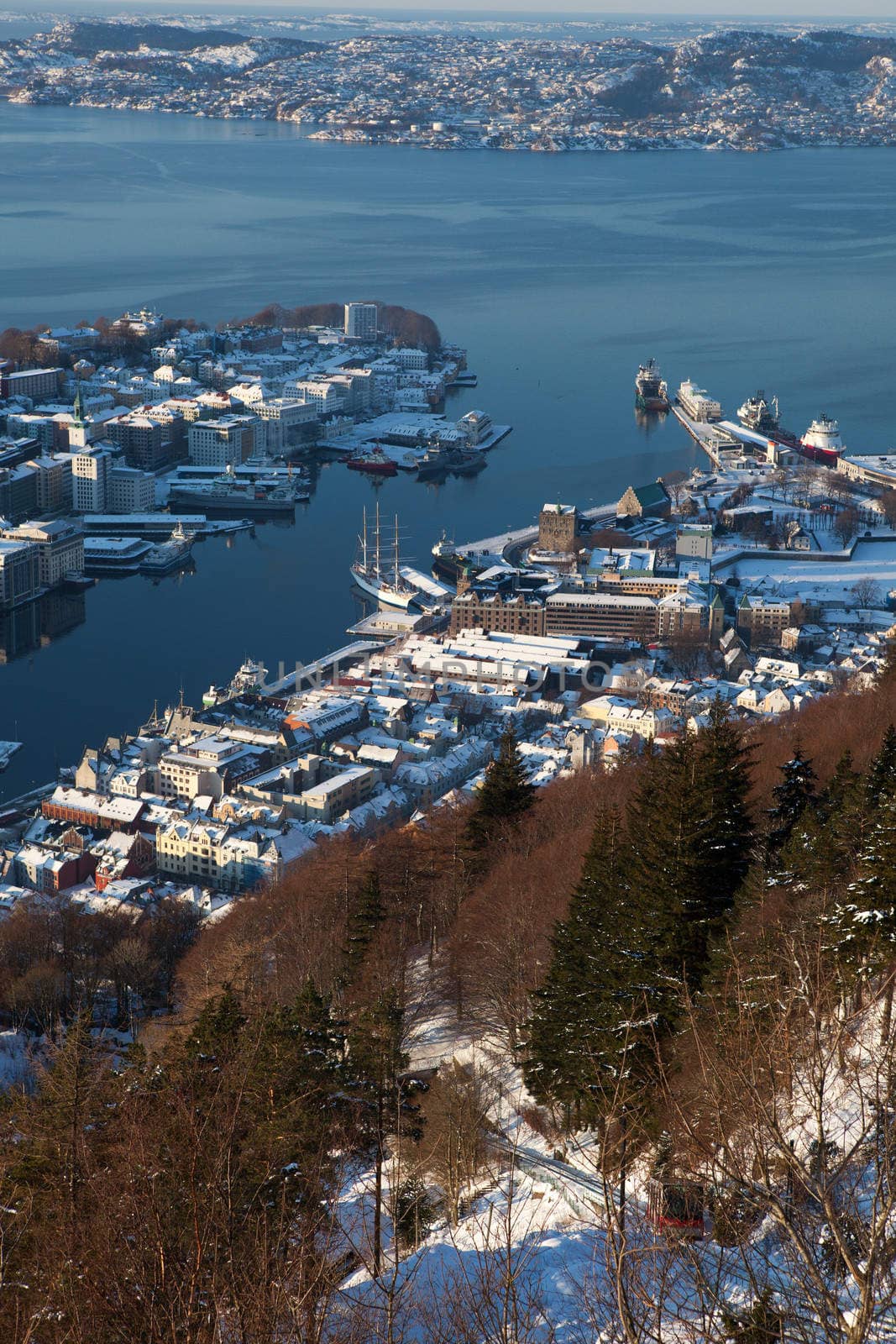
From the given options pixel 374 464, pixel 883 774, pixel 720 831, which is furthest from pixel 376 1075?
pixel 374 464

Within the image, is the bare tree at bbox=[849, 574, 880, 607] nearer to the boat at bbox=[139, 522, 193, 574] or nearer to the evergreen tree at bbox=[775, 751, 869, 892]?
the boat at bbox=[139, 522, 193, 574]

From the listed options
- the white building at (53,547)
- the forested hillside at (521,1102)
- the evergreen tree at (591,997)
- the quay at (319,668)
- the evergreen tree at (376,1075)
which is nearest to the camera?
the forested hillside at (521,1102)

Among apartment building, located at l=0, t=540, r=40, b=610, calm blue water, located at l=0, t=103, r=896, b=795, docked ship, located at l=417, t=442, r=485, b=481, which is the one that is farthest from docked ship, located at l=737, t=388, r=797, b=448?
apartment building, located at l=0, t=540, r=40, b=610

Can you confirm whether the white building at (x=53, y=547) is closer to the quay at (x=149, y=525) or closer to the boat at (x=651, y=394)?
the quay at (x=149, y=525)

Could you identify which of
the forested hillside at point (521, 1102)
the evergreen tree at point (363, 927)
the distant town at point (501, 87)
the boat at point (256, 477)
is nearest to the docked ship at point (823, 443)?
the boat at point (256, 477)

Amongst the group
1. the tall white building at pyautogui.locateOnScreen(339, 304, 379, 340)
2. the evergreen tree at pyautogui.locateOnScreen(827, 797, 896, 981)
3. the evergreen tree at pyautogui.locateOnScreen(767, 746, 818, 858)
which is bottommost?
the tall white building at pyautogui.locateOnScreen(339, 304, 379, 340)

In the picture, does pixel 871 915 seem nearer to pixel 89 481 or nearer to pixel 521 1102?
pixel 521 1102
